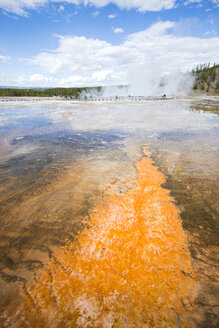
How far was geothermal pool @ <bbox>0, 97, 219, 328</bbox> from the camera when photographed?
75.5 inches

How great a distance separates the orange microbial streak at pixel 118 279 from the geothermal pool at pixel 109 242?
0.01 metres

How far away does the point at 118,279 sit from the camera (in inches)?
87.8

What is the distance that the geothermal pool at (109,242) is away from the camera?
192cm

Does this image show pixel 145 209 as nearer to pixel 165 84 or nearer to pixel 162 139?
pixel 162 139

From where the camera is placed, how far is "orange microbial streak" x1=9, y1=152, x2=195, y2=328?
1854 millimetres

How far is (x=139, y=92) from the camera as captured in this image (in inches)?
2248

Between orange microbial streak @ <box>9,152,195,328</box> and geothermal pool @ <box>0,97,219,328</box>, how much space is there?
0.04 feet

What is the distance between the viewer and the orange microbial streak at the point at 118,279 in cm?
185

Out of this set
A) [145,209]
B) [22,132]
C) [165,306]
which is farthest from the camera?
[22,132]

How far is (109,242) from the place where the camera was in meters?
2.76

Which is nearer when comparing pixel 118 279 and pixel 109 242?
pixel 118 279

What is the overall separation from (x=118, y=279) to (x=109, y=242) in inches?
23.8

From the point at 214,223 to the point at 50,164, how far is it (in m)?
4.96

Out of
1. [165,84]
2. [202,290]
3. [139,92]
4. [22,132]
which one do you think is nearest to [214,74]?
[165,84]
